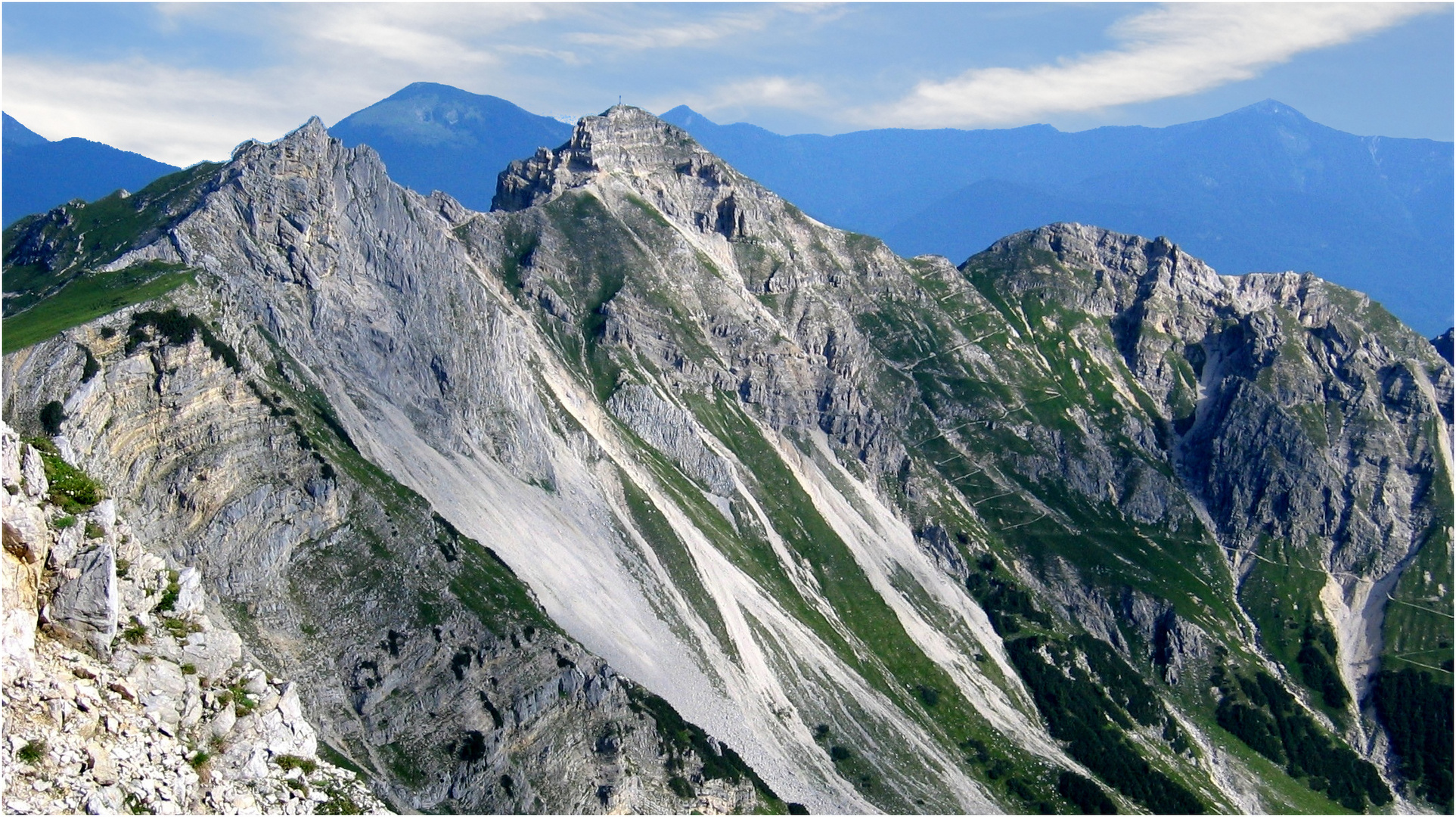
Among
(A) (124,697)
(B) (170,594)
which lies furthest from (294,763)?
(B) (170,594)

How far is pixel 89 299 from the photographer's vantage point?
15262cm

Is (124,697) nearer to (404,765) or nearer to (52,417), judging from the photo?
(52,417)

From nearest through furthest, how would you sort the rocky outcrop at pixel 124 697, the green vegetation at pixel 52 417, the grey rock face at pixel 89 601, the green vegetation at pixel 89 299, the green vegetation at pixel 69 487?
the rocky outcrop at pixel 124 697 < the grey rock face at pixel 89 601 < the green vegetation at pixel 69 487 < the green vegetation at pixel 52 417 < the green vegetation at pixel 89 299

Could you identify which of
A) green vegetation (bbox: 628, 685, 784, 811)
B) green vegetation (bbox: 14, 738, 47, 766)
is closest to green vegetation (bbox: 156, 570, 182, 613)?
green vegetation (bbox: 14, 738, 47, 766)

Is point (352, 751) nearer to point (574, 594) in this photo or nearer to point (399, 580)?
point (399, 580)

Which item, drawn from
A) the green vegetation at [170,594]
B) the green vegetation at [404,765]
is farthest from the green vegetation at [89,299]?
the green vegetation at [170,594]

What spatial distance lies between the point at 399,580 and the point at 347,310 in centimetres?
5997

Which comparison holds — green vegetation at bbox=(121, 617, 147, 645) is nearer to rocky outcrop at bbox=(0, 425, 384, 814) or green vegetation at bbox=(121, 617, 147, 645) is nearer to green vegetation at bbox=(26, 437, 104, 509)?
rocky outcrop at bbox=(0, 425, 384, 814)

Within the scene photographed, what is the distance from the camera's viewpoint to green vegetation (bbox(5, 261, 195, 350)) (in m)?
136

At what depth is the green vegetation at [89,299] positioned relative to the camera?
13638 centimetres

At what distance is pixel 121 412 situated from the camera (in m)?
138

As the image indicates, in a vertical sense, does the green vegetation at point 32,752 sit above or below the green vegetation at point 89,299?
below

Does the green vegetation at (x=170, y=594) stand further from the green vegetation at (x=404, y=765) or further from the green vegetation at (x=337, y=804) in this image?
the green vegetation at (x=404, y=765)

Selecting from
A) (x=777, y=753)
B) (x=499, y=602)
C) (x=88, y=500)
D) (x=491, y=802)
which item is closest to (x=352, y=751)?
(x=491, y=802)
